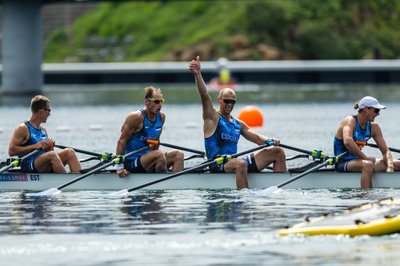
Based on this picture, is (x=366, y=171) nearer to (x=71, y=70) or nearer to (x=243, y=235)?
(x=243, y=235)

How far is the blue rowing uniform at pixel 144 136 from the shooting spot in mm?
22031

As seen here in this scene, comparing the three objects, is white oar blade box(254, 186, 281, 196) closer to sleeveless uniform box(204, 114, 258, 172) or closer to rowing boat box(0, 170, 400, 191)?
rowing boat box(0, 170, 400, 191)

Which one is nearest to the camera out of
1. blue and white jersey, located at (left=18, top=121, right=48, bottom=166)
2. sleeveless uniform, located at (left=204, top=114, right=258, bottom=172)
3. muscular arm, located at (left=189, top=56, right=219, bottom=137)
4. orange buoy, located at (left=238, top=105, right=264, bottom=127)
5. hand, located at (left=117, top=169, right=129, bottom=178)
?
muscular arm, located at (left=189, top=56, right=219, bottom=137)

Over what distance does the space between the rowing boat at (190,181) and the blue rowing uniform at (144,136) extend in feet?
1.47

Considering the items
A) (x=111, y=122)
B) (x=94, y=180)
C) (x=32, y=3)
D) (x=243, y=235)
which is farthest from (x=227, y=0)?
(x=243, y=235)

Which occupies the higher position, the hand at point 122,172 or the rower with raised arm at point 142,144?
the rower with raised arm at point 142,144

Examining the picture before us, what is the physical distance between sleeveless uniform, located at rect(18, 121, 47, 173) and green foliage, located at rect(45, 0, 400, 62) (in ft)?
168

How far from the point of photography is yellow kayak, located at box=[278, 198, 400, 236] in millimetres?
16844

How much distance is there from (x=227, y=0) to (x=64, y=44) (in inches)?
476

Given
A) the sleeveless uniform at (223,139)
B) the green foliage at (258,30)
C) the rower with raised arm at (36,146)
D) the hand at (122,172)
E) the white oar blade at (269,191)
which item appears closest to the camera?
the white oar blade at (269,191)

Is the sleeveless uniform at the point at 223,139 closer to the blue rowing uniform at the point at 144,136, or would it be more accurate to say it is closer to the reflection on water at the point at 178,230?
the reflection on water at the point at 178,230

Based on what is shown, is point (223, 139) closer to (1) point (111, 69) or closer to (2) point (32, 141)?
(2) point (32, 141)

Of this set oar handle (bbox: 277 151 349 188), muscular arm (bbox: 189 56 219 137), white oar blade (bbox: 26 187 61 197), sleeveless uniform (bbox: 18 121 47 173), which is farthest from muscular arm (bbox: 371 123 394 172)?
sleeveless uniform (bbox: 18 121 47 173)

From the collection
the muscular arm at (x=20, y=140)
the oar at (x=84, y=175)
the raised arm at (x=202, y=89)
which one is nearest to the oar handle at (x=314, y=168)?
the raised arm at (x=202, y=89)
